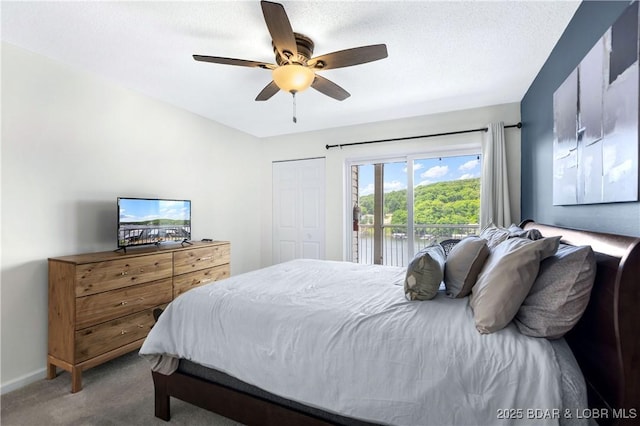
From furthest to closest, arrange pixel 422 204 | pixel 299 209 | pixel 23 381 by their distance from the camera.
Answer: pixel 299 209 → pixel 422 204 → pixel 23 381

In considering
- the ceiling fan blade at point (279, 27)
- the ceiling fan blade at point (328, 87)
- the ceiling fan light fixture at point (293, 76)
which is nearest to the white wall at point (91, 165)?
the ceiling fan blade at point (328, 87)

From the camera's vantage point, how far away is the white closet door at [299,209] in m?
4.62

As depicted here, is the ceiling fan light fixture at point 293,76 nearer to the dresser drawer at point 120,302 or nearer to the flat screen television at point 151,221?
the flat screen television at point 151,221

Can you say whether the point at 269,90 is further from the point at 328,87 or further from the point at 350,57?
the point at 350,57

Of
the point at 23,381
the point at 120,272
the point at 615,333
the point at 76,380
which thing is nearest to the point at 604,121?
the point at 615,333

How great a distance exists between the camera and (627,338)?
0.92 metres

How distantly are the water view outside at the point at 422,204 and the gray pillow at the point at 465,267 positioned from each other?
2.31 m

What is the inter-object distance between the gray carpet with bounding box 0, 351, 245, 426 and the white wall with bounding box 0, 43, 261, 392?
0.25 metres

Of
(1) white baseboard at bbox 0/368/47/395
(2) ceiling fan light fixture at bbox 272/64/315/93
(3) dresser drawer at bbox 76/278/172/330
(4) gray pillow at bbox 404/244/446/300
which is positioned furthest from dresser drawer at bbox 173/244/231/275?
(4) gray pillow at bbox 404/244/446/300

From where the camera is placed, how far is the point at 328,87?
2457mm

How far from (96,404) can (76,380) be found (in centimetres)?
31

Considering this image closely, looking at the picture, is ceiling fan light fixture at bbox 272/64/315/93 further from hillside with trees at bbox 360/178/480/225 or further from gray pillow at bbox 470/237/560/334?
hillside with trees at bbox 360/178/480/225

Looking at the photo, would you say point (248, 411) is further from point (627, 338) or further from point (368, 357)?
point (627, 338)

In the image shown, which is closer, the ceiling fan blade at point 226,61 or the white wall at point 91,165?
the ceiling fan blade at point 226,61
